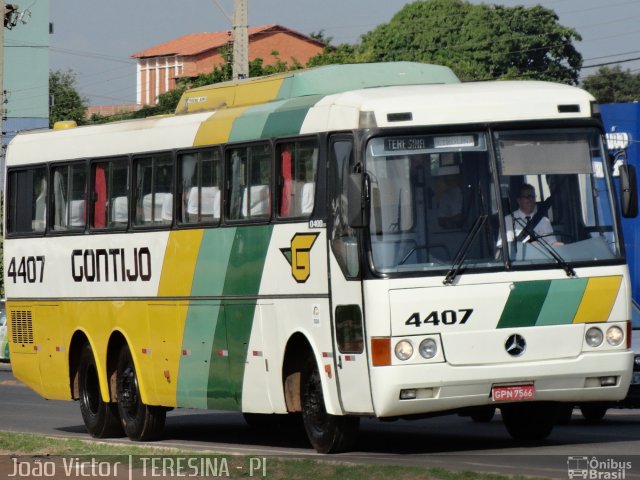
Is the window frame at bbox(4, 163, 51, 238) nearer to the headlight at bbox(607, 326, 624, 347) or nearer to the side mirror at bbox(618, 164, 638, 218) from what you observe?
the side mirror at bbox(618, 164, 638, 218)

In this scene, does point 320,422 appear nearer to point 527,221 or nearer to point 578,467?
point 527,221

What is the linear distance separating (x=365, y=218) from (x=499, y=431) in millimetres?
5288

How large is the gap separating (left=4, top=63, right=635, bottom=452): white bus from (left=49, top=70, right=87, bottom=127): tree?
4073 inches

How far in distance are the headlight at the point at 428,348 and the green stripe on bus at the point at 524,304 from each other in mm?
606

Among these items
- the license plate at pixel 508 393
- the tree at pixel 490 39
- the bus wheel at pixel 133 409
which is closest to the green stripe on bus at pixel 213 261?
the bus wheel at pixel 133 409

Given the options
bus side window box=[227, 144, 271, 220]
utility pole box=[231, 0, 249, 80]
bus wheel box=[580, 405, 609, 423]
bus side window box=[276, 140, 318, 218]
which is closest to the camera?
bus side window box=[276, 140, 318, 218]

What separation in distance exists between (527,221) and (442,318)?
3.93ft

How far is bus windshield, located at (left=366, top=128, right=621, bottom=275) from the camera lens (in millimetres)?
14180

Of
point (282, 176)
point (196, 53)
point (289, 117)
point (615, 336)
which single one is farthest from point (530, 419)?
point (196, 53)

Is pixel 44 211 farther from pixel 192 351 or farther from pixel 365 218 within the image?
pixel 365 218

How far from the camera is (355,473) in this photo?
12.7 meters

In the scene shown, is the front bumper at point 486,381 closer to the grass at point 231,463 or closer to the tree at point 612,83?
the grass at point 231,463

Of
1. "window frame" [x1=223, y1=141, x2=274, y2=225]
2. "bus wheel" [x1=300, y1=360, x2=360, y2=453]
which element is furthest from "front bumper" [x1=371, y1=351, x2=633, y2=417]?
"window frame" [x1=223, y1=141, x2=274, y2=225]

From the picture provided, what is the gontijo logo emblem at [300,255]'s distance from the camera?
49.8 feet
